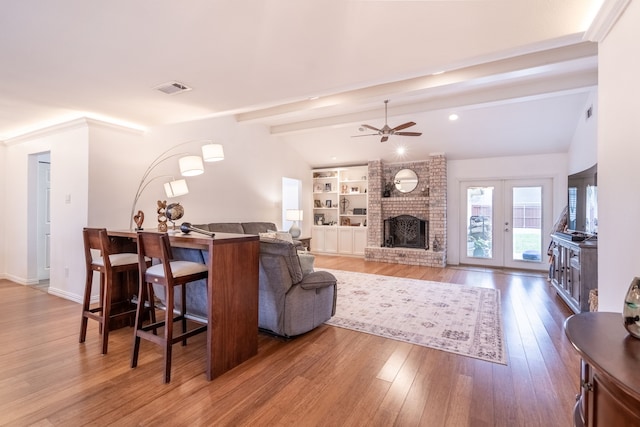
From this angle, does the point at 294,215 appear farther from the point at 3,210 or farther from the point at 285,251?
the point at 3,210

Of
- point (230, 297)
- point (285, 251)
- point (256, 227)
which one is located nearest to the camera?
point (230, 297)

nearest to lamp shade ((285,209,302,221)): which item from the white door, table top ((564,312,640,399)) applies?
the white door

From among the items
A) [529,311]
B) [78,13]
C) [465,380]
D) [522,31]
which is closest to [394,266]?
[529,311]

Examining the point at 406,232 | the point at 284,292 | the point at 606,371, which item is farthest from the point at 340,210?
the point at 606,371

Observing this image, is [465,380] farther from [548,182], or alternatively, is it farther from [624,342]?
[548,182]

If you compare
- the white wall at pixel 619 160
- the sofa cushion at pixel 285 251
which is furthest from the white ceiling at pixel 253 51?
the sofa cushion at pixel 285 251

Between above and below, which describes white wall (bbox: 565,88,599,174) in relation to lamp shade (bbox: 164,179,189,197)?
above

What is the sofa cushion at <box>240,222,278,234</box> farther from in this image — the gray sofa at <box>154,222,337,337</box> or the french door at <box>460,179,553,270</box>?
the french door at <box>460,179,553,270</box>

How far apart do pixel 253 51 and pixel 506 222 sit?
21.7 ft

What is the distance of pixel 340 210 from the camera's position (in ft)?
28.1

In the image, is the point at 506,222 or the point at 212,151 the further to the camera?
the point at 506,222

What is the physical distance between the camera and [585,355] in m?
0.94

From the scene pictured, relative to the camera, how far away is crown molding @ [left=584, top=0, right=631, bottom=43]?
161 cm

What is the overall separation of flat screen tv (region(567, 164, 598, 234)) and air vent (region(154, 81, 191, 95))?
15.6 ft
